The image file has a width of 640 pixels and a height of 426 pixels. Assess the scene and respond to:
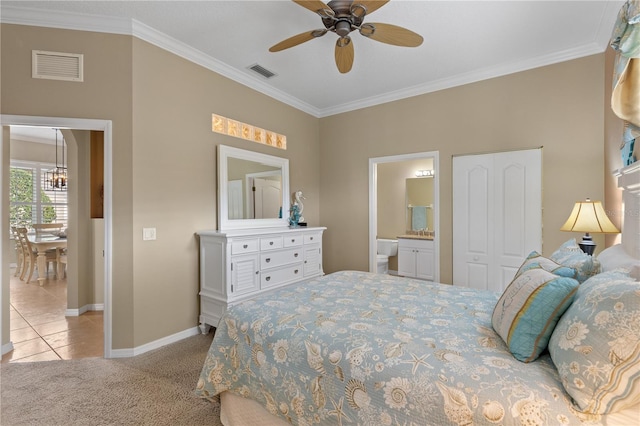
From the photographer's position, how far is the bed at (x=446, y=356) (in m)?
0.96

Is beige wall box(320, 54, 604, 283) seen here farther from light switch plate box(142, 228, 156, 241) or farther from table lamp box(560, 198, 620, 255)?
light switch plate box(142, 228, 156, 241)

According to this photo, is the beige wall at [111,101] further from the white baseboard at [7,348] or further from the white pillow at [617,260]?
the white pillow at [617,260]

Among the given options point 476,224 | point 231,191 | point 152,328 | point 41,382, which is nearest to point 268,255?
point 231,191

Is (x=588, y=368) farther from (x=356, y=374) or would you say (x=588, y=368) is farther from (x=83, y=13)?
(x=83, y=13)

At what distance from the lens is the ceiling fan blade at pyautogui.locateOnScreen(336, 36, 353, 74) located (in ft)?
7.79

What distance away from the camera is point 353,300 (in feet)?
6.45

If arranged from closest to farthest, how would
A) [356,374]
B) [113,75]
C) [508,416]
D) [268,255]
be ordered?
1. [508,416]
2. [356,374]
3. [113,75]
4. [268,255]

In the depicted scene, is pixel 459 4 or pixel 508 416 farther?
pixel 459 4

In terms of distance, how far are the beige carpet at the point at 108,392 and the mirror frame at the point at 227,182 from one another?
4.64 ft

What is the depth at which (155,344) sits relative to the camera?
2.82 metres

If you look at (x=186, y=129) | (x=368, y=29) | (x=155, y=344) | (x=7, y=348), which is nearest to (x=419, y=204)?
(x=368, y=29)

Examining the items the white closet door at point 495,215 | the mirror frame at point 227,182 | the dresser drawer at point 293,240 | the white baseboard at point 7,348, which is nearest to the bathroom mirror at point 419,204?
the white closet door at point 495,215

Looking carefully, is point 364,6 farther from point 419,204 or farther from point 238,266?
point 419,204

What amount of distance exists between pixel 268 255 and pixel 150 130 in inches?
66.9
